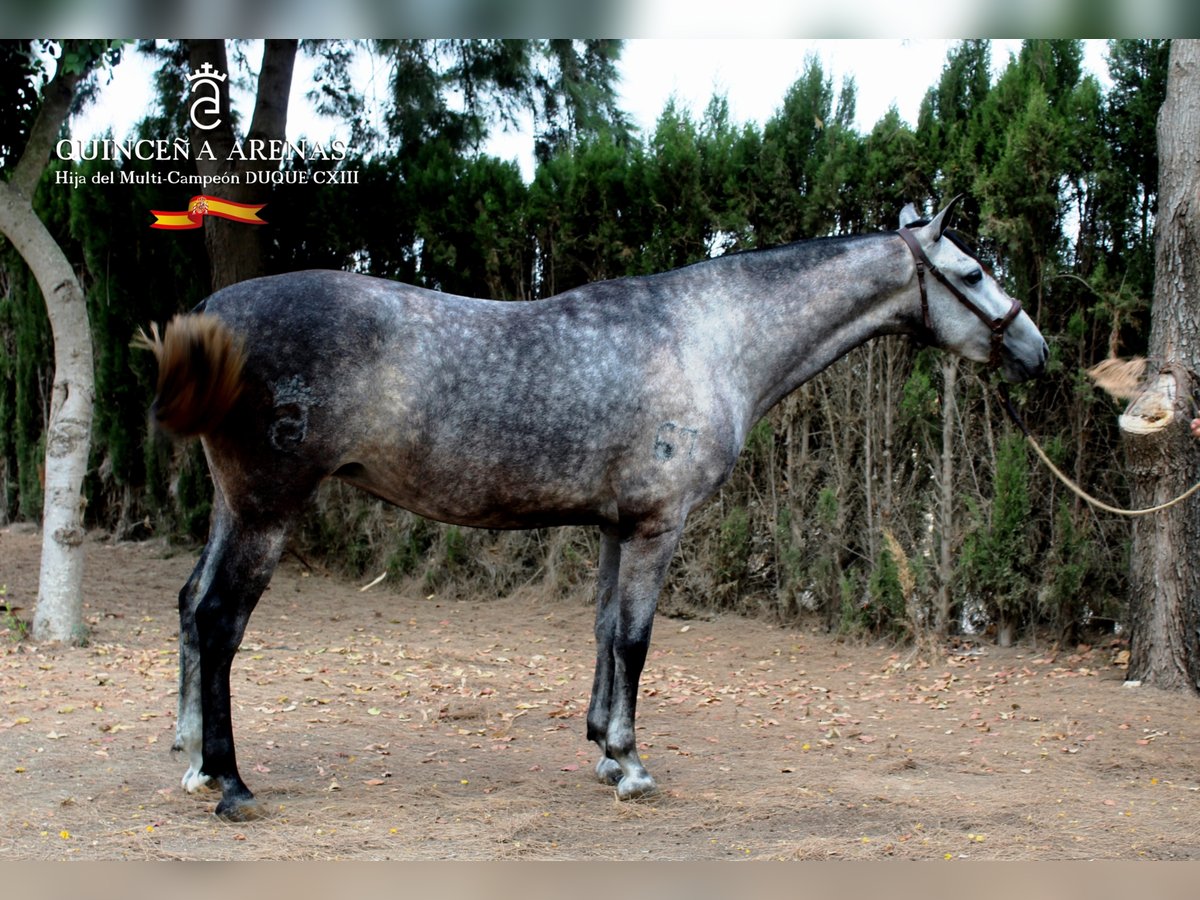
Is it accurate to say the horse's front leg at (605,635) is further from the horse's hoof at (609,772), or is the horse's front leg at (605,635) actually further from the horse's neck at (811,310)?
the horse's neck at (811,310)

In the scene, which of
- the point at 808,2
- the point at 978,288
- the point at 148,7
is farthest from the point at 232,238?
A: the point at 808,2

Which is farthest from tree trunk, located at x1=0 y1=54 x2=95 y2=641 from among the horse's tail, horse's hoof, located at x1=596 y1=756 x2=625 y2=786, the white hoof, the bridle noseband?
the bridle noseband

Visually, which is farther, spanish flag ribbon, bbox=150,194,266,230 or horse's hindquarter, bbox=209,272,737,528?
spanish flag ribbon, bbox=150,194,266,230

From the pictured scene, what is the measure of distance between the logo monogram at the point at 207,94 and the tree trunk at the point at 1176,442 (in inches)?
270

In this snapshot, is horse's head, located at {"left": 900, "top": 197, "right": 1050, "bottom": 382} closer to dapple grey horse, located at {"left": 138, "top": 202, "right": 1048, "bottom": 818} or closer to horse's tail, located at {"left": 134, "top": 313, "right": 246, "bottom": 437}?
dapple grey horse, located at {"left": 138, "top": 202, "right": 1048, "bottom": 818}

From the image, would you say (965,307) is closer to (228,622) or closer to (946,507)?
(946,507)

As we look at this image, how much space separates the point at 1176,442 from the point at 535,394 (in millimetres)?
4032

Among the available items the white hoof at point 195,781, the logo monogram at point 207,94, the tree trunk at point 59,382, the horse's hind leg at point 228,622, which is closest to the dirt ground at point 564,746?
the white hoof at point 195,781

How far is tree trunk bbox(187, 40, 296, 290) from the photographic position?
30.3 feet

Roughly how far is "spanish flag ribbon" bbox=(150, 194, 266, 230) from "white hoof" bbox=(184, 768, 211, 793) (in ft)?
18.8

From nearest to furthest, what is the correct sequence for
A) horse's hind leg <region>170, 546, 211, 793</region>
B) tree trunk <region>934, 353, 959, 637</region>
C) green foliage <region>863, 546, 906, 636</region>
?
horse's hind leg <region>170, 546, 211, 793</region>, tree trunk <region>934, 353, 959, 637</region>, green foliage <region>863, 546, 906, 636</region>

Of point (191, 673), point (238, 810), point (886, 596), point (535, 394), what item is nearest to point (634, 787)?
point (238, 810)

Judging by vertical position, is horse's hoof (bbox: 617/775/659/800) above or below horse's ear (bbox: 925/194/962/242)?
below

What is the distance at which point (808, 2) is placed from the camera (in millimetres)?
2344
